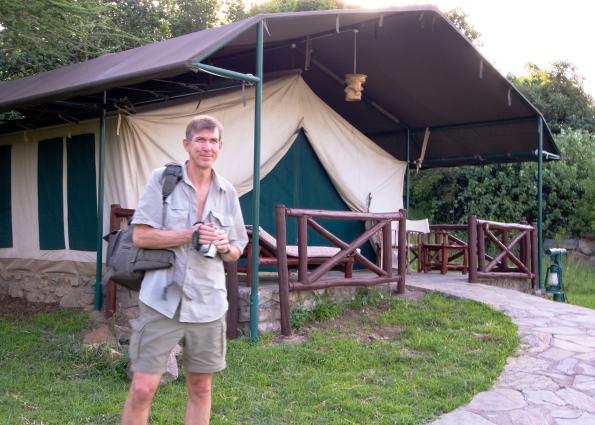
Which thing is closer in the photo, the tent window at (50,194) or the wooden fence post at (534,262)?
the tent window at (50,194)

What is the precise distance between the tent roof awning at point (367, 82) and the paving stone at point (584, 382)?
3.50 meters

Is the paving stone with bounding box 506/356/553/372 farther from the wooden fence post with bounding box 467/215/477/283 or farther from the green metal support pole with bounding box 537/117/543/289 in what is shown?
the green metal support pole with bounding box 537/117/543/289

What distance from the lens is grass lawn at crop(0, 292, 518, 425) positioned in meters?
3.92

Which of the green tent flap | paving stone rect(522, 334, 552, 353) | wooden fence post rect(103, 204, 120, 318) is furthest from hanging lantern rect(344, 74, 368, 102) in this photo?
paving stone rect(522, 334, 552, 353)

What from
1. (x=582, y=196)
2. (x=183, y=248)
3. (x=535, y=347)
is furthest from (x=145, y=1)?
(x=183, y=248)

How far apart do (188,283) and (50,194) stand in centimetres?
536

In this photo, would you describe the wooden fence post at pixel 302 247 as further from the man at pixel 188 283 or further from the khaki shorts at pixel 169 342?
the khaki shorts at pixel 169 342

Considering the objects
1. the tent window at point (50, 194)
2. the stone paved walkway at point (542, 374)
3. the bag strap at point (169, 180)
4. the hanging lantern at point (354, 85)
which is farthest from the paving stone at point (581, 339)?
the tent window at point (50, 194)

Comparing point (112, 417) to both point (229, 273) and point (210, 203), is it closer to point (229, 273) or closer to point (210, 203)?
point (210, 203)

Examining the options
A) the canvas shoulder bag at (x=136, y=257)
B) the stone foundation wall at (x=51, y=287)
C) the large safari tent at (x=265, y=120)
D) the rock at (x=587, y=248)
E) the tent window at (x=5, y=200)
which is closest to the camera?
the canvas shoulder bag at (x=136, y=257)

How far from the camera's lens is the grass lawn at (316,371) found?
3.92 metres

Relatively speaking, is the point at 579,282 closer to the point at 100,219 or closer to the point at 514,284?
the point at 514,284

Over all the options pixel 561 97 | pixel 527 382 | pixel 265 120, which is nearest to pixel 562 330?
pixel 527 382

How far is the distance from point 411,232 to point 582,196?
5.74m
